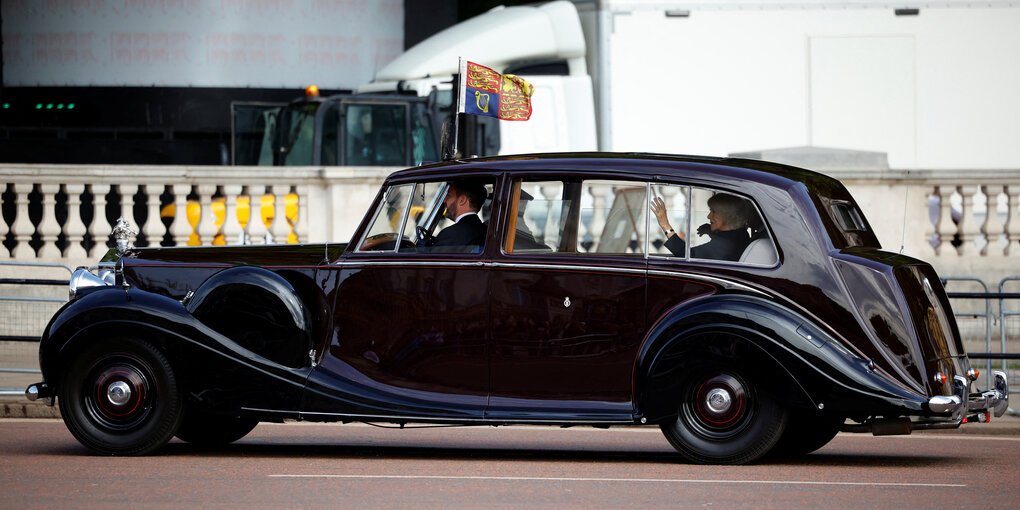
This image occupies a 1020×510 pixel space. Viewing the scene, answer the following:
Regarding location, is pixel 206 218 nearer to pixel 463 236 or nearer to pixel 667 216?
pixel 463 236

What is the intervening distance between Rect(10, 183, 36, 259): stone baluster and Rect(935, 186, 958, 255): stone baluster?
9.74m

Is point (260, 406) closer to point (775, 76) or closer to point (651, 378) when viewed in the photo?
point (651, 378)

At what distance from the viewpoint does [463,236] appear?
31.0 feet

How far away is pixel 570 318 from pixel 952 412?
211cm

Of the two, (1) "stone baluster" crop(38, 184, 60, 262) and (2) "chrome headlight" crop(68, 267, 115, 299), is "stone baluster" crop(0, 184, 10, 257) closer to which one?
(1) "stone baluster" crop(38, 184, 60, 262)

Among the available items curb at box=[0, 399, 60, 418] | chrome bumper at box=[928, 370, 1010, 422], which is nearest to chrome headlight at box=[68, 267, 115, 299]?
curb at box=[0, 399, 60, 418]

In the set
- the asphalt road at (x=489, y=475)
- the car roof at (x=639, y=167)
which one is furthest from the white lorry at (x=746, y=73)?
the car roof at (x=639, y=167)

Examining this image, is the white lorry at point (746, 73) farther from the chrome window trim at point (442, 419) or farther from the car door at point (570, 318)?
the chrome window trim at point (442, 419)

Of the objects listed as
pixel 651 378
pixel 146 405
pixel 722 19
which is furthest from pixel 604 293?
pixel 722 19

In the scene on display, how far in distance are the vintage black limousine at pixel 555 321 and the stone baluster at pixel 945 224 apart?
888cm

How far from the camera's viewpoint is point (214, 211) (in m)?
17.1

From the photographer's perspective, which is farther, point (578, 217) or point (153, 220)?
point (153, 220)

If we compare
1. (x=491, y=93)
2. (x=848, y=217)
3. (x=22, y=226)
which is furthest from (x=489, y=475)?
(x=22, y=226)

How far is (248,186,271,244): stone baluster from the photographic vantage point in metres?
17.0
